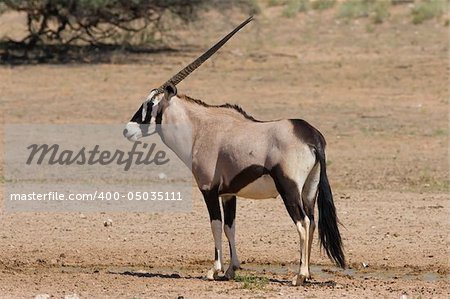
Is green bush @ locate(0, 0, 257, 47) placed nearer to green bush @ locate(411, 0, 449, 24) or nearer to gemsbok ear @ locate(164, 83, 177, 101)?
green bush @ locate(411, 0, 449, 24)

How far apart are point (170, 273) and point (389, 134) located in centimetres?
926

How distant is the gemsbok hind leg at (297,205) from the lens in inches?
360

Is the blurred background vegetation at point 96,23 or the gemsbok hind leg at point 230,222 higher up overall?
the gemsbok hind leg at point 230,222

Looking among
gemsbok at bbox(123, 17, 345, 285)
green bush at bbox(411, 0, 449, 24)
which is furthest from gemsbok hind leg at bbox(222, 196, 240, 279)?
green bush at bbox(411, 0, 449, 24)

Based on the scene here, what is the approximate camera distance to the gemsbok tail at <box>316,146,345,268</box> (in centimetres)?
944

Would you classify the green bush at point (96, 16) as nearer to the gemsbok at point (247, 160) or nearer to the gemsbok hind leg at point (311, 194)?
the gemsbok at point (247, 160)

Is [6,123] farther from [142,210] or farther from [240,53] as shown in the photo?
[240,53]

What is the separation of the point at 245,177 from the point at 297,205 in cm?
50

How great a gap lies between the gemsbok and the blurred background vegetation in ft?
55.4

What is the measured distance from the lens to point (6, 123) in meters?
19.6

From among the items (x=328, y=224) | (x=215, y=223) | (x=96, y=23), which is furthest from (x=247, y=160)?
(x=96, y=23)

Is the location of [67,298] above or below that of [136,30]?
above

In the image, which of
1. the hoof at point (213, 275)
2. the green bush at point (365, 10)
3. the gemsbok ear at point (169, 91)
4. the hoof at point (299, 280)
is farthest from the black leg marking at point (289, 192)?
the green bush at point (365, 10)

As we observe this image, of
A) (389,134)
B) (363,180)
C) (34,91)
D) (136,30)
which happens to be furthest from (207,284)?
(136,30)
